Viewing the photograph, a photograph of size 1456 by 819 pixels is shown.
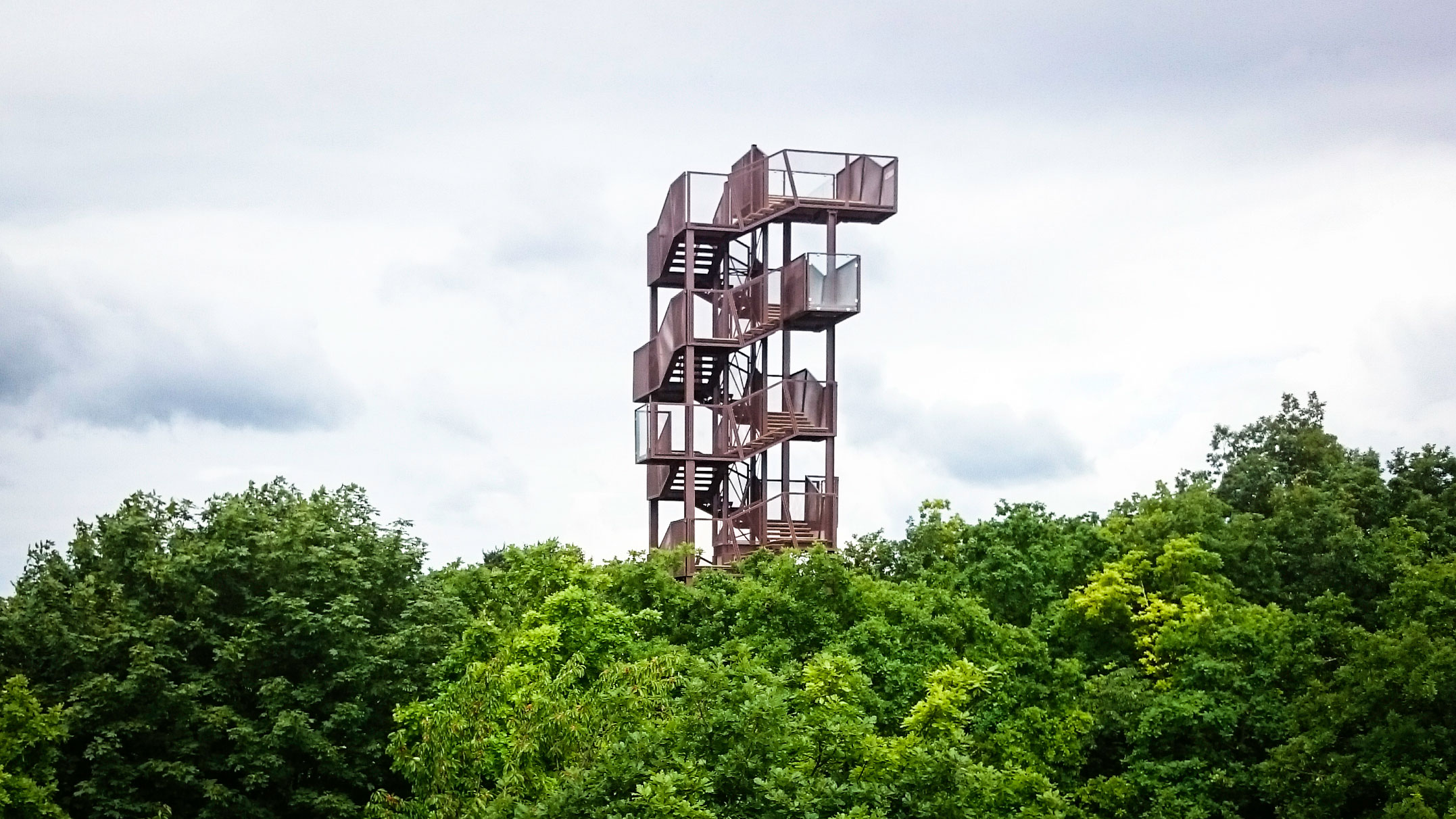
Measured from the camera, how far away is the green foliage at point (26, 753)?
3828 centimetres

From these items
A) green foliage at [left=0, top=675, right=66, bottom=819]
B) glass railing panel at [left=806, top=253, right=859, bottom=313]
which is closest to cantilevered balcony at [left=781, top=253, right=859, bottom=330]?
glass railing panel at [left=806, top=253, right=859, bottom=313]

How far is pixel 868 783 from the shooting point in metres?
28.2

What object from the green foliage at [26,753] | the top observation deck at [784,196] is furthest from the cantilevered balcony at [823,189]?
the green foliage at [26,753]

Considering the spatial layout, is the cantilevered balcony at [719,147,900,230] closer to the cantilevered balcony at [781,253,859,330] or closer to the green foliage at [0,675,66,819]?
the cantilevered balcony at [781,253,859,330]

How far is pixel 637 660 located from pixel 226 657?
28.2ft

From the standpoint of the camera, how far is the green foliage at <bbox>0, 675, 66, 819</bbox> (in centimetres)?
3828

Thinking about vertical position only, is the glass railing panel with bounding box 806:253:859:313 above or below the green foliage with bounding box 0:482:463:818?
above

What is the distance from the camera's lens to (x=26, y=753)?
3984 cm

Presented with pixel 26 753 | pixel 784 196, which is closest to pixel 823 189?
pixel 784 196

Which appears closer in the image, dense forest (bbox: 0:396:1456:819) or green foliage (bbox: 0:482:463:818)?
dense forest (bbox: 0:396:1456:819)

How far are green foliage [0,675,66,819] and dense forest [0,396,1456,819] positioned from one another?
0.20ft

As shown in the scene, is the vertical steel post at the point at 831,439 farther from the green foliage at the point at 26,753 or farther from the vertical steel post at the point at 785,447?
the green foliage at the point at 26,753

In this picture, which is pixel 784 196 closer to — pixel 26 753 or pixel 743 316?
pixel 743 316

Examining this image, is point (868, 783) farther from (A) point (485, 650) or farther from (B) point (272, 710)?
(B) point (272, 710)
